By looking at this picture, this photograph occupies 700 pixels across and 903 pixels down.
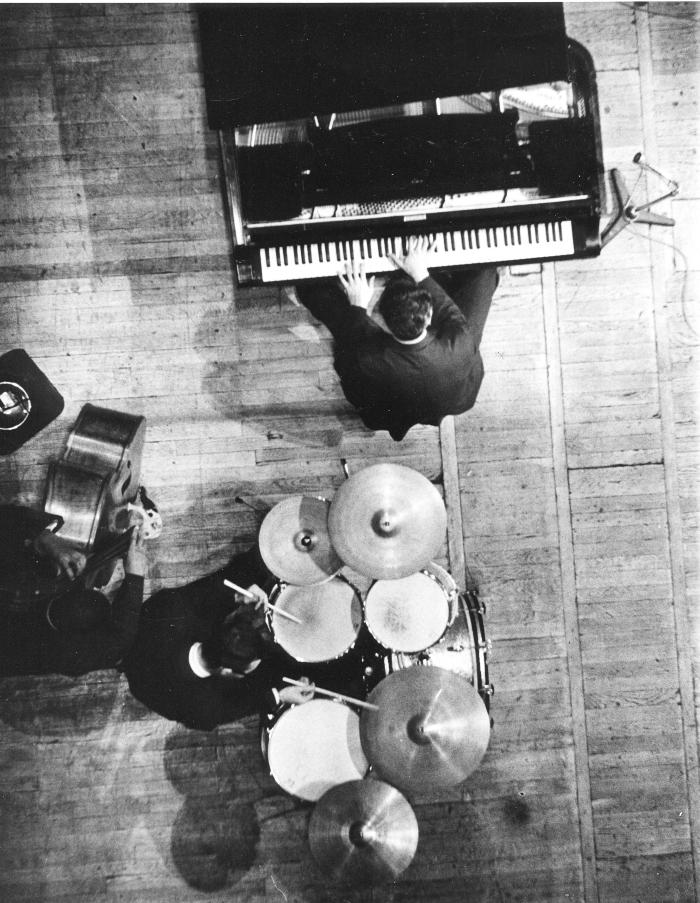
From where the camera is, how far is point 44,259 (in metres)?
4.77

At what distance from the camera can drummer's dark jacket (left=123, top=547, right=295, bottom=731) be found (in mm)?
4281

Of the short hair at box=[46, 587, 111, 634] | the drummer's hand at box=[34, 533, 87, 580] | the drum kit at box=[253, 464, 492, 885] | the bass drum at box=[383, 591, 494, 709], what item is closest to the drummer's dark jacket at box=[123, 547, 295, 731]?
the drum kit at box=[253, 464, 492, 885]

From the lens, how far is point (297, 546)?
13.7 feet

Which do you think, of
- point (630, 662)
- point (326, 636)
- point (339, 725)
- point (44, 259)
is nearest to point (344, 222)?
point (44, 259)

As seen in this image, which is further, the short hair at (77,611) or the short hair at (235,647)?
the short hair at (77,611)

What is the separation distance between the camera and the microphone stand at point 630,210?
14.8 ft

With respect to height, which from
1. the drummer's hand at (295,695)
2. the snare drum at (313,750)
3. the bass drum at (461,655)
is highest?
the bass drum at (461,655)

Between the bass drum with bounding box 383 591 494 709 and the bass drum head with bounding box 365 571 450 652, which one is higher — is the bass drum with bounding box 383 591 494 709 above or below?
below

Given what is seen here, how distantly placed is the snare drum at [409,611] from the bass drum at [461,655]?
0.08 m

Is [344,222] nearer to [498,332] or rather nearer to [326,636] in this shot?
[498,332]

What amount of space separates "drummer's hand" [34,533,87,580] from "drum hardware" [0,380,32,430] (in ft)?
2.65

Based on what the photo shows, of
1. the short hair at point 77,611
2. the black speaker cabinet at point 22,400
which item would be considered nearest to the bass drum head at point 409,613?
the short hair at point 77,611

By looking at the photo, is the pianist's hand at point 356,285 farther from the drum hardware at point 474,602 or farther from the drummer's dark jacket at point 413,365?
the drum hardware at point 474,602

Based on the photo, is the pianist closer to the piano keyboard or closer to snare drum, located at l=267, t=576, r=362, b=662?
the piano keyboard
